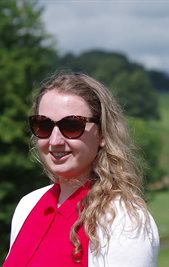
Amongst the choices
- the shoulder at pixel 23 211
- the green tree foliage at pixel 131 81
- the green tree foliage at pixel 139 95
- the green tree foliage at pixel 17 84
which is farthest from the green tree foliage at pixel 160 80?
the shoulder at pixel 23 211

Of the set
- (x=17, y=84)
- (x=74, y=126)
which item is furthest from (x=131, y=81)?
(x=74, y=126)

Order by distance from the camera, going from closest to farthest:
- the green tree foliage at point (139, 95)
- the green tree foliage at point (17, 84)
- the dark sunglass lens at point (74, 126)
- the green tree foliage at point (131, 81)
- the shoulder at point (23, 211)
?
the dark sunglass lens at point (74, 126) → the shoulder at point (23, 211) → the green tree foliage at point (17, 84) → the green tree foliage at point (131, 81) → the green tree foliage at point (139, 95)

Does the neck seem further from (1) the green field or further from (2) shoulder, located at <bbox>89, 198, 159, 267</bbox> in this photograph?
(1) the green field

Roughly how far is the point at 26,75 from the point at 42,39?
2364 mm

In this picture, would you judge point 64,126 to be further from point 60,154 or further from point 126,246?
point 126,246

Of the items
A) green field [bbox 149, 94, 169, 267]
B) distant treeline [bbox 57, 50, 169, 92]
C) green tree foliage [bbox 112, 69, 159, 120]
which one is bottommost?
green field [bbox 149, 94, 169, 267]

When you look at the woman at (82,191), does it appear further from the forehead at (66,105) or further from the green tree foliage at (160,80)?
the green tree foliage at (160,80)

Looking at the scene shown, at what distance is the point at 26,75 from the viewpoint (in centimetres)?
3406

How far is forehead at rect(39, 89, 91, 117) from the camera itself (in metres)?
2.60

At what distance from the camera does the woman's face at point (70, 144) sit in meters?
2.59

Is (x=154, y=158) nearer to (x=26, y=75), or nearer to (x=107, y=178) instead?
(x=26, y=75)

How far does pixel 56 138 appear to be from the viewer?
2.62 metres

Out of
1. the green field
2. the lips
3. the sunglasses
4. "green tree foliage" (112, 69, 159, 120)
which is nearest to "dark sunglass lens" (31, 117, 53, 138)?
the sunglasses

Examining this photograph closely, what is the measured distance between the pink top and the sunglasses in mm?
206
